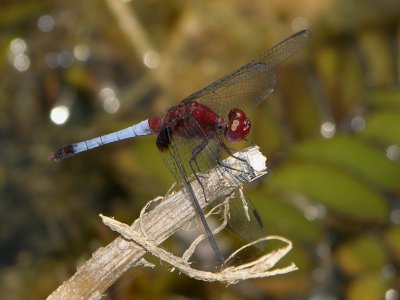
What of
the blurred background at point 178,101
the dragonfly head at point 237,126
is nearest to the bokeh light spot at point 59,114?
the blurred background at point 178,101

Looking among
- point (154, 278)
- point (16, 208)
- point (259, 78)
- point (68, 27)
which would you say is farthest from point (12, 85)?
point (259, 78)

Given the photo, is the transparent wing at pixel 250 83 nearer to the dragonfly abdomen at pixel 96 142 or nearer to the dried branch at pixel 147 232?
the dragonfly abdomen at pixel 96 142

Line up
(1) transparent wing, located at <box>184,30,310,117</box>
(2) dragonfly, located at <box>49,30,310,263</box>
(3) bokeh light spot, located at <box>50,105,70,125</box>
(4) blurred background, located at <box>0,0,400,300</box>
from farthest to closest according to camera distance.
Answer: (3) bokeh light spot, located at <box>50,105,70,125</box>, (4) blurred background, located at <box>0,0,400,300</box>, (1) transparent wing, located at <box>184,30,310,117</box>, (2) dragonfly, located at <box>49,30,310,263</box>

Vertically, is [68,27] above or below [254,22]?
above

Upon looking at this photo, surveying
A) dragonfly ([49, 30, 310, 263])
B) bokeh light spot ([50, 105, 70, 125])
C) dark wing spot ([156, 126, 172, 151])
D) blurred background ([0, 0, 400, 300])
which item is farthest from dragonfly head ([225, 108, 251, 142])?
bokeh light spot ([50, 105, 70, 125])

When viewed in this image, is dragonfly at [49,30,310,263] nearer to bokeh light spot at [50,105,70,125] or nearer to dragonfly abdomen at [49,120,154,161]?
dragonfly abdomen at [49,120,154,161]

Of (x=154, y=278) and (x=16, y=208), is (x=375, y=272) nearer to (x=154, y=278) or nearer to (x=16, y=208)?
(x=154, y=278)

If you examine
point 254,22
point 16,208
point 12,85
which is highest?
point 12,85
